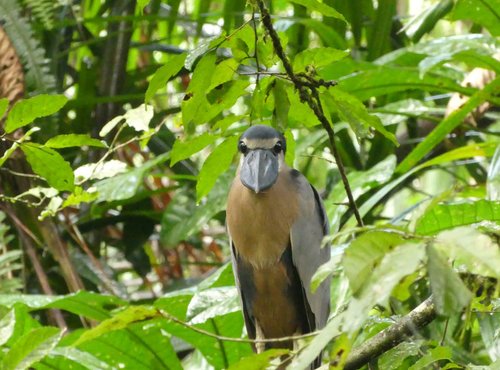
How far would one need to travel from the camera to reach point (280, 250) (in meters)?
1.87

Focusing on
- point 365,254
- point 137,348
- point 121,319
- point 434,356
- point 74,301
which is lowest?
point 137,348

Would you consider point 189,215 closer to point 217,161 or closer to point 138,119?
point 138,119

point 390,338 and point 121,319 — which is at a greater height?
point 121,319

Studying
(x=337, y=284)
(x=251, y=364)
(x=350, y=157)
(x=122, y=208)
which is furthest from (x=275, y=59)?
(x=122, y=208)

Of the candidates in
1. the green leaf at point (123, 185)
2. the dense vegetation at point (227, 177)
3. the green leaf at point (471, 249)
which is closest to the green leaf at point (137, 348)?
the dense vegetation at point (227, 177)

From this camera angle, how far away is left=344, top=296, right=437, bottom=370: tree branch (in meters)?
1.02

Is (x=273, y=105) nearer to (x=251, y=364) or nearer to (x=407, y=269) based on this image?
(x=251, y=364)

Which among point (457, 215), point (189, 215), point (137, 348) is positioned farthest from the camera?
point (189, 215)

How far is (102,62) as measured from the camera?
3.03 m

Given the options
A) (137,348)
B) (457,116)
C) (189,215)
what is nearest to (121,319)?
(137,348)

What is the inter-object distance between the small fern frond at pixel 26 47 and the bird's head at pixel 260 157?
96 cm

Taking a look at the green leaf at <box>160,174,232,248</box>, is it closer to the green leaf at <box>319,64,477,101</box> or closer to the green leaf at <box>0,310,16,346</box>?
the green leaf at <box>319,64,477,101</box>

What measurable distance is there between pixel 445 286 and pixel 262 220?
1.14 metres

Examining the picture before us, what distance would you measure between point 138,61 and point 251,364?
3.03 m
